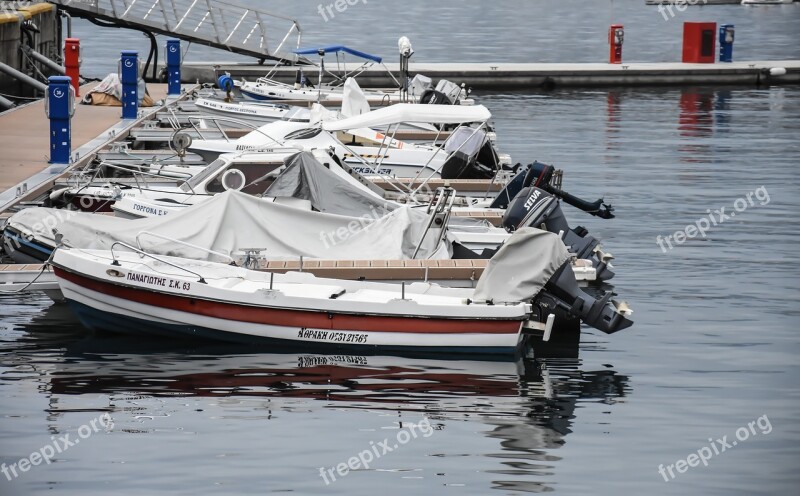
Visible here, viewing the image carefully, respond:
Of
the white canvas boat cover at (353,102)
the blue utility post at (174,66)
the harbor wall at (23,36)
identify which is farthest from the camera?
the blue utility post at (174,66)

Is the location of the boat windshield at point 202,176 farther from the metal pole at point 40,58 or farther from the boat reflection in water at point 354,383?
the metal pole at point 40,58

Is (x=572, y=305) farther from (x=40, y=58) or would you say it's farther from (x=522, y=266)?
(x=40, y=58)

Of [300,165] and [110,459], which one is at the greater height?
[300,165]

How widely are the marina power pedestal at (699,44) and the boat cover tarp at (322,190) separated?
105 ft

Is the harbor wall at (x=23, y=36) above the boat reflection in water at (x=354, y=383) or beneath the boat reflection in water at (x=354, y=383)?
above

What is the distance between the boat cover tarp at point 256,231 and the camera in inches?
658

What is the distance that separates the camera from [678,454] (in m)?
12.5

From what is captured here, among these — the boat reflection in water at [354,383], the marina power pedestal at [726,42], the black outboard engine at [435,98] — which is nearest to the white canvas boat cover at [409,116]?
the boat reflection in water at [354,383]

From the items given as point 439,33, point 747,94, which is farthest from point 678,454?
point 439,33

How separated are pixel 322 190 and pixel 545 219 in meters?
2.92

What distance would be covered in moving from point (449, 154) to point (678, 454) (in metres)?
12.1

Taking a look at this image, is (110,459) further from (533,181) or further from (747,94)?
(747,94)

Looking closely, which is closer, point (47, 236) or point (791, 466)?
point (791, 466)

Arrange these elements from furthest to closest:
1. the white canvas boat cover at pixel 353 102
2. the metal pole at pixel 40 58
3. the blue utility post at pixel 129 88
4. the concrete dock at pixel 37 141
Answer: the metal pole at pixel 40 58, the blue utility post at pixel 129 88, the white canvas boat cover at pixel 353 102, the concrete dock at pixel 37 141
